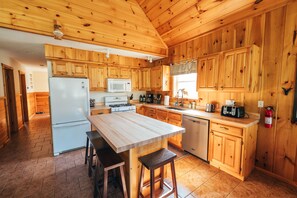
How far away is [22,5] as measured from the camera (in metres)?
2.21

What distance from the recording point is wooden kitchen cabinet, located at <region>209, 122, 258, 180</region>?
207 cm

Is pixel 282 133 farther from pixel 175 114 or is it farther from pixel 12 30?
pixel 12 30

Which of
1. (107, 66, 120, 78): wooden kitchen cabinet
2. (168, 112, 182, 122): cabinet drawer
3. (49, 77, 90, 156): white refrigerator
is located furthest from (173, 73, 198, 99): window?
(49, 77, 90, 156): white refrigerator

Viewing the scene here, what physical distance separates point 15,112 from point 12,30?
11.3ft

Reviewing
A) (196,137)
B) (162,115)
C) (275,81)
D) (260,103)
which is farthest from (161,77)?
(275,81)

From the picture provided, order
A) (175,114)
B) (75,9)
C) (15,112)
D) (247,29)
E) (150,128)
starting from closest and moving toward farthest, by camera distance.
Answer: (150,128)
(247,29)
(75,9)
(175,114)
(15,112)

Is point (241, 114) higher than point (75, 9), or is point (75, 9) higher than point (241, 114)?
point (75, 9)

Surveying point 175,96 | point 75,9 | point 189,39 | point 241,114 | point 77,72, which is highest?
point 75,9

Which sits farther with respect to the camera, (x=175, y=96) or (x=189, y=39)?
(x=175, y=96)

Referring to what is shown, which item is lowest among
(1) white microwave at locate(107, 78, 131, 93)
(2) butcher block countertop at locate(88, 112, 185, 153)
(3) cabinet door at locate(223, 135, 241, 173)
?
(3) cabinet door at locate(223, 135, 241, 173)

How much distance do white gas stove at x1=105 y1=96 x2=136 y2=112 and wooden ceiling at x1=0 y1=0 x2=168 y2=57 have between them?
1.62m

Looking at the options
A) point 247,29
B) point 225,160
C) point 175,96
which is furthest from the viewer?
point 175,96

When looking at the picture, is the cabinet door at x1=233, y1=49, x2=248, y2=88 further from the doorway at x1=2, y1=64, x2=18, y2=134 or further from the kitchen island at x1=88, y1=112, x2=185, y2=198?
the doorway at x1=2, y1=64, x2=18, y2=134

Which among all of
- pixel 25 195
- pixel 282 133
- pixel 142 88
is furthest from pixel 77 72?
pixel 282 133
